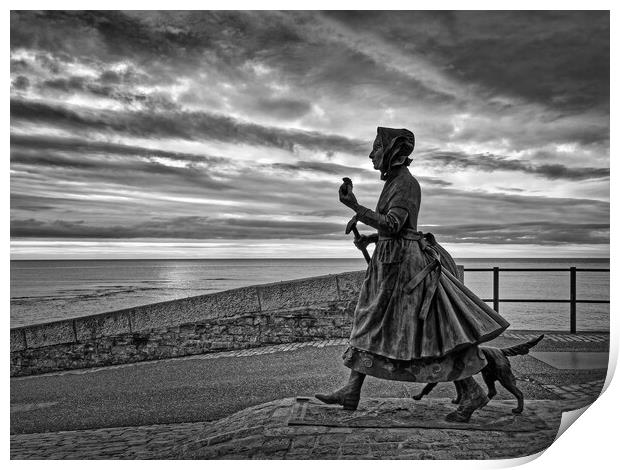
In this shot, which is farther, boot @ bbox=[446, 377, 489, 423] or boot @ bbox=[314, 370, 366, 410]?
boot @ bbox=[314, 370, 366, 410]

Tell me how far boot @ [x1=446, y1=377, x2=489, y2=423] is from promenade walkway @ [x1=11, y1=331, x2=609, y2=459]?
0.13m

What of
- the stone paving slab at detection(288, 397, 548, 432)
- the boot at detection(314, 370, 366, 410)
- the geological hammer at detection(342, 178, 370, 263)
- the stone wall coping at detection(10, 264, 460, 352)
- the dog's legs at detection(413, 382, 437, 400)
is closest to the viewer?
the geological hammer at detection(342, 178, 370, 263)

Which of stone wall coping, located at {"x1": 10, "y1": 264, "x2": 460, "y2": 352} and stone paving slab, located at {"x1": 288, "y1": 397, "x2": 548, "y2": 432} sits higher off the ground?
stone wall coping, located at {"x1": 10, "y1": 264, "x2": 460, "y2": 352}

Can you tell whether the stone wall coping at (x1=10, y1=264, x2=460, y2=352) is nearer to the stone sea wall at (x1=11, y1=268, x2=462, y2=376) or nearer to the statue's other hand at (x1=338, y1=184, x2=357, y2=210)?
the stone sea wall at (x1=11, y1=268, x2=462, y2=376)

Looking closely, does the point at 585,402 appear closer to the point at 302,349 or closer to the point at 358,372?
the point at 358,372

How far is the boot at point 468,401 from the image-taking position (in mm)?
4617

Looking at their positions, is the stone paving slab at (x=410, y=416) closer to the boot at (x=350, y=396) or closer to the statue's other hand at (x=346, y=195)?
the boot at (x=350, y=396)

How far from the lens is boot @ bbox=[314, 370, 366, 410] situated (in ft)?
15.7

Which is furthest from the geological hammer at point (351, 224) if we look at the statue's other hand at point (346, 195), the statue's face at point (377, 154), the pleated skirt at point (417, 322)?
the statue's face at point (377, 154)

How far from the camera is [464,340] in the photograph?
14.1ft

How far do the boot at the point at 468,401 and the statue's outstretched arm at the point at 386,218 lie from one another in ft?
4.51

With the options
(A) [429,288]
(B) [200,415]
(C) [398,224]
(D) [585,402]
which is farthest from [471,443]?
(B) [200,415]

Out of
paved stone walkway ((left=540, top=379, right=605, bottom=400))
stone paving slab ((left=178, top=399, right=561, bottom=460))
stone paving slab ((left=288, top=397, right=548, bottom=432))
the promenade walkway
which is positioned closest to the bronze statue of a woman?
stone paving slab ((left=288, top=397, right=548, bottom=432))

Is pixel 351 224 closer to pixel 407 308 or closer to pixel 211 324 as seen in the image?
pixel 407 308
